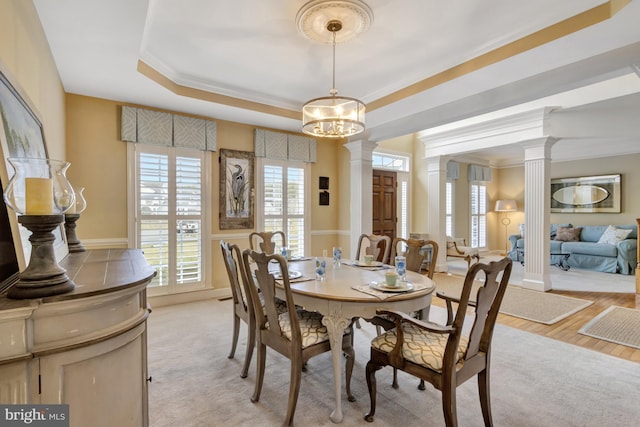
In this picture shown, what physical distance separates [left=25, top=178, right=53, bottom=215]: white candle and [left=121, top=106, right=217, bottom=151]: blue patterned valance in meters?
3.12

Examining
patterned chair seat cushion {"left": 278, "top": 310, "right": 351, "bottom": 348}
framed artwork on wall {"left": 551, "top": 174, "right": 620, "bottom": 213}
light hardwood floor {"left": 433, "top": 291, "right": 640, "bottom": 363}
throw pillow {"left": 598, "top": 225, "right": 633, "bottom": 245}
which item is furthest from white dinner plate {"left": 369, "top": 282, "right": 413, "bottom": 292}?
framed artwork on wall {"left": 551, "top": 174, "right": 620, "bottom": 213}

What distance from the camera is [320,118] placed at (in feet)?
9.39

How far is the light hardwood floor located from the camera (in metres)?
2.85

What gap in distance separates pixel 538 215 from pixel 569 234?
3.08 m

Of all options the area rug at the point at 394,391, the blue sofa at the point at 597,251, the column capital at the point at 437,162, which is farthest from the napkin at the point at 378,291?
the blue sofa at the point at 597,251

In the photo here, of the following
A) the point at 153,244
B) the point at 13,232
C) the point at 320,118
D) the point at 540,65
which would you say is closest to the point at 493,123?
the point at 540,65

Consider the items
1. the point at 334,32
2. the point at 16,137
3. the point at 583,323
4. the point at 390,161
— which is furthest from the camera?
the point at 390,161

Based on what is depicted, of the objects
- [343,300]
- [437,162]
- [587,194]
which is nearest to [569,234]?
[587,194]

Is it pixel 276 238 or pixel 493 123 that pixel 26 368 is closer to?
pixel 276 238

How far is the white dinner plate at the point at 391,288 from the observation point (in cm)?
201

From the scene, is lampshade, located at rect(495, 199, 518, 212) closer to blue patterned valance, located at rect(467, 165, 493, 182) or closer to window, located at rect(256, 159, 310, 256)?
blue patterned valance, located at rect(467, 165, 493, 182)

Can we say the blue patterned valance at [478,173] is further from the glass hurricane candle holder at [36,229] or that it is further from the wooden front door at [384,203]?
the glass hurricane candle holder at [36,229]

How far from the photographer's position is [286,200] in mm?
4980

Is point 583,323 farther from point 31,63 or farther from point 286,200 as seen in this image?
point 31,63
